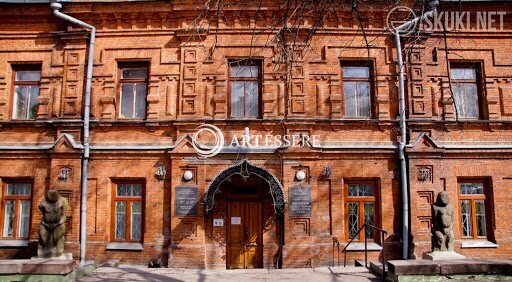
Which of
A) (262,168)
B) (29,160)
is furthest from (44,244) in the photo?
(262,168)

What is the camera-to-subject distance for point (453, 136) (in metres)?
10.6

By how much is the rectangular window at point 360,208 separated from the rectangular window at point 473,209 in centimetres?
216

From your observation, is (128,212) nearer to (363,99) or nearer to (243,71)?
(243,71)

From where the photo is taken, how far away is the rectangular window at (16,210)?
34.5 ft

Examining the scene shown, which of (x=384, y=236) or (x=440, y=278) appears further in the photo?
(x=384, y=236)

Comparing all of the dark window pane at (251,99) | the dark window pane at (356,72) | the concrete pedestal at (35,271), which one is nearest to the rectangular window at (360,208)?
the dark window pane at (356,72)

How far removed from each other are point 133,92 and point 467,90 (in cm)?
845

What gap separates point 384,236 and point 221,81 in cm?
534

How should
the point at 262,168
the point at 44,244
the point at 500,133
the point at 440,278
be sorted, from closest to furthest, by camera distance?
the point at 440,278 < the point at 44,244 < the point at 262,168 < the point at 500,133

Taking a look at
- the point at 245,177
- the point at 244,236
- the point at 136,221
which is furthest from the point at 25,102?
the point at 244,236

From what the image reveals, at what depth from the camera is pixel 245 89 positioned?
1073cm

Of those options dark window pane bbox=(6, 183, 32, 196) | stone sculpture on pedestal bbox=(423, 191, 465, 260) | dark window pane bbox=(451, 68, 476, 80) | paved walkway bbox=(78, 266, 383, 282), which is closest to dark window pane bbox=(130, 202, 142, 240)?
paved walkway bbox=(78, 266, 383, 282)

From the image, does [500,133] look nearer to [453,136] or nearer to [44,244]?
[453,136]

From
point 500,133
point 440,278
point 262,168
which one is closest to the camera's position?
point 440,278
